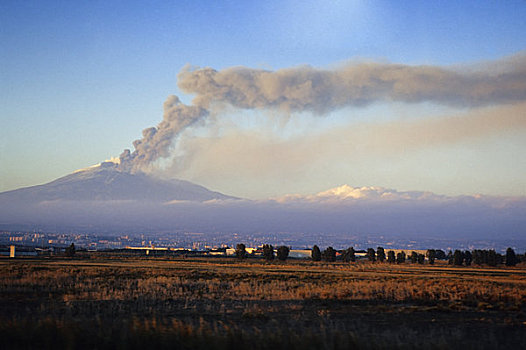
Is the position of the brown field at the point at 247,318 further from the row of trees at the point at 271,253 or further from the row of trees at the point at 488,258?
the row of trees at the point at 488,258

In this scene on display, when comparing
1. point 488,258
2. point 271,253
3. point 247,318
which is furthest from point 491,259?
point 247,318

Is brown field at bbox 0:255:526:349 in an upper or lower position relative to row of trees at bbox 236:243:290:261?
upper

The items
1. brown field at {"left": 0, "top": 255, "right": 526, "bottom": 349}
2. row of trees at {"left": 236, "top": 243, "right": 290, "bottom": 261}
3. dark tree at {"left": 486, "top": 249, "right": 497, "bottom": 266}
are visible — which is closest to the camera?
brown field at {"left": 0, "top": 255, "right": 526, "bottom": 349}

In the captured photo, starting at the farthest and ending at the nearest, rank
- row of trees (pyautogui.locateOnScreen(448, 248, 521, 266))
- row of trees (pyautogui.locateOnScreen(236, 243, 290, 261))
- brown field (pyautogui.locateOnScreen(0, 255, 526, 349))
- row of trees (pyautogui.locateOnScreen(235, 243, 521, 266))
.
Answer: row of trees (pyautogui.locateOnScreen(236, 243, 290, 261)), row of trees (pyautogui.locateOnScreen(235, 243, 521, 266)), row of trees (pyautogui.locateOnScreen(448, 248, 521, 266)), brown field (pyautogui.locateOnScreen(0, 255, 526, 349))

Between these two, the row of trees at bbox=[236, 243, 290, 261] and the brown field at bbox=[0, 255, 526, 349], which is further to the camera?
the row of trees at bbox=[236, 243, 290, 261]

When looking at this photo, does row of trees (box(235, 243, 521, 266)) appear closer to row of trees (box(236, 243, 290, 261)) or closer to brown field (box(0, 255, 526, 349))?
row of trees (box(236, 243, 290, 261))

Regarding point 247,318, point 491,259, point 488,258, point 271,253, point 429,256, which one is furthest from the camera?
point 271,253

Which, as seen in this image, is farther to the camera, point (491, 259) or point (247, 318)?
point (491, 259)

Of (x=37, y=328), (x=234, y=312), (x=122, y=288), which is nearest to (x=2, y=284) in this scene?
(x=122, y=288)

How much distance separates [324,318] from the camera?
2053 centimetres

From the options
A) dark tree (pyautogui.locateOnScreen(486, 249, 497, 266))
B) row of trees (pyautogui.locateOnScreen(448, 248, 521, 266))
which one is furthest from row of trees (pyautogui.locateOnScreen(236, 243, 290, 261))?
dark tree (pyautogui.locateOnScreen(486, 249, 497, 266))

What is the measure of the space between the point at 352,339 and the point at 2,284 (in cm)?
2828

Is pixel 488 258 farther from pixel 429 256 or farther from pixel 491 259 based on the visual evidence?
pixel 429 256

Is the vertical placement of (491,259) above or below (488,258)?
below
